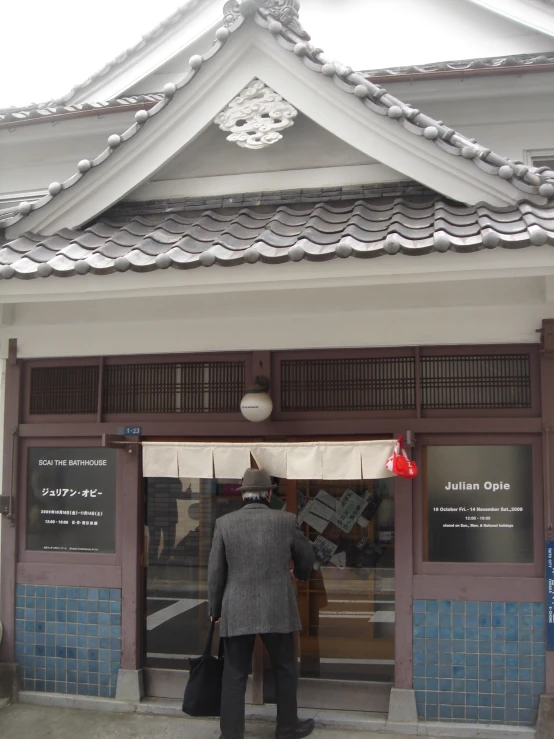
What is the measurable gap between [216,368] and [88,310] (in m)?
1.37

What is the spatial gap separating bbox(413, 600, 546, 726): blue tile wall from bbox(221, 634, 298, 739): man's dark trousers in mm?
1098

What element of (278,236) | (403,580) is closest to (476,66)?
(278,236)

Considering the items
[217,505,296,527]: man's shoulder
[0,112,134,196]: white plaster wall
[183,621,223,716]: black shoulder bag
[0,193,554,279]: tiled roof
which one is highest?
[0,112,134,196]: white plaster wall

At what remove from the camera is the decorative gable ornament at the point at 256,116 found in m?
5.77

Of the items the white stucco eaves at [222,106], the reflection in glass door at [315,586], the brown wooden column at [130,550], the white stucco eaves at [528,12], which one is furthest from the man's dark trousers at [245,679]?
the white stucco eaves at [528,12]

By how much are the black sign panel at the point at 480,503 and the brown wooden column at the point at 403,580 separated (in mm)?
192

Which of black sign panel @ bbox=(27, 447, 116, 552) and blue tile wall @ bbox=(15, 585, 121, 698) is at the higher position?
black sign panel @ bbox=(27, 447, 116, 552)

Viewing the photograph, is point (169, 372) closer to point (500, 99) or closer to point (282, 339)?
point (282, 339)

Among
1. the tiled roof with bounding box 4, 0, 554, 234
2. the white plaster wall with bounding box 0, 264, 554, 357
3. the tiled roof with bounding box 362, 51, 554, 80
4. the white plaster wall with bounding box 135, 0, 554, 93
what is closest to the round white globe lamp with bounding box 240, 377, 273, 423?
the white plaster wall with bounding box 0, 264, 554, 357

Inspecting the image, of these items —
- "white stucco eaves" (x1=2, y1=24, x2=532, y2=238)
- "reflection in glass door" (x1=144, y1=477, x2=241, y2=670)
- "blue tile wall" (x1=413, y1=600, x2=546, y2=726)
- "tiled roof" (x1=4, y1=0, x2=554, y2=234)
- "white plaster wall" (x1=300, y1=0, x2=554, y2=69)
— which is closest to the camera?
"tiled roof" (x1=4, y1=0, x2=554, y2=234)

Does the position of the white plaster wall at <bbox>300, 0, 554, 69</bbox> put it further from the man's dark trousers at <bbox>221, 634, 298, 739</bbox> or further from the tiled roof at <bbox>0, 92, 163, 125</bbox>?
the man's dark trousers at <bbox>221, 634, 298, 739</bbox>

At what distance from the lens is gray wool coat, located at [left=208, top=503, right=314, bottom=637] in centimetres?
545

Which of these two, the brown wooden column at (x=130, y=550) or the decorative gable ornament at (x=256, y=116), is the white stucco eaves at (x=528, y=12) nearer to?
the decorative gable ornament at (x=256, y=116)

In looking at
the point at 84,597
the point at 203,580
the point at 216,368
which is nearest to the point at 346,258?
the point at 216,368
